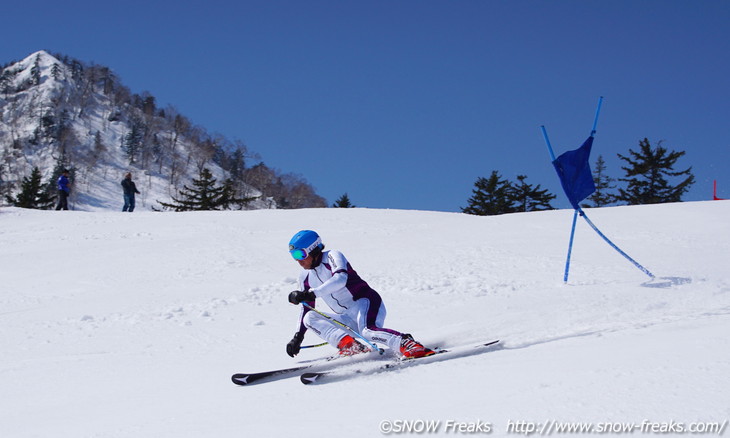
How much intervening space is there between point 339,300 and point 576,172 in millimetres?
5627

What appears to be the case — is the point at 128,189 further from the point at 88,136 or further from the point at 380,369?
the point at 88,136

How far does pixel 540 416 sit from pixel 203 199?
4546 cm

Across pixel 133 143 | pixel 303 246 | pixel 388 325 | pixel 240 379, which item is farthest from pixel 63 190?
pixel 133 143

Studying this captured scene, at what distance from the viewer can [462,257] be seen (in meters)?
11.1

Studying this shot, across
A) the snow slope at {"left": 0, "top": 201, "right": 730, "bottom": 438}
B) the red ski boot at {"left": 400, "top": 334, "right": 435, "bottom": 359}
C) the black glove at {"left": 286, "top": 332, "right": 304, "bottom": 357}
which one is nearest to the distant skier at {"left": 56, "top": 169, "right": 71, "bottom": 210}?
the snow slope at {"left": 0, "top": 201, "right": 730, "bottom": 438}

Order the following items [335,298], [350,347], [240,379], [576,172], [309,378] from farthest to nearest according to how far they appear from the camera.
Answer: [576,172] < [335,298] < [350,347] < [240,379] < [309,378]

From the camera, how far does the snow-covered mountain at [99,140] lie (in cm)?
9919

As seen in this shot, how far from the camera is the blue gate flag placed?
363 inches

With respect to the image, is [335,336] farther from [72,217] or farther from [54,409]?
[72,217]

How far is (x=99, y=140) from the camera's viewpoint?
11444cm

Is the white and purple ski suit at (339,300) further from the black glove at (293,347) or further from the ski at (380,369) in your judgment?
the ski at (380,369)

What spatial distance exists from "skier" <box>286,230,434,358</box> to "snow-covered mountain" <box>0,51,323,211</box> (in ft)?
292

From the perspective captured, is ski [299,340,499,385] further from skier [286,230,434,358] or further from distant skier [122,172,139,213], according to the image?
distant skier [122,172,139,213]

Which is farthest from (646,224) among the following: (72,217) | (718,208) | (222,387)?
(72,217)
